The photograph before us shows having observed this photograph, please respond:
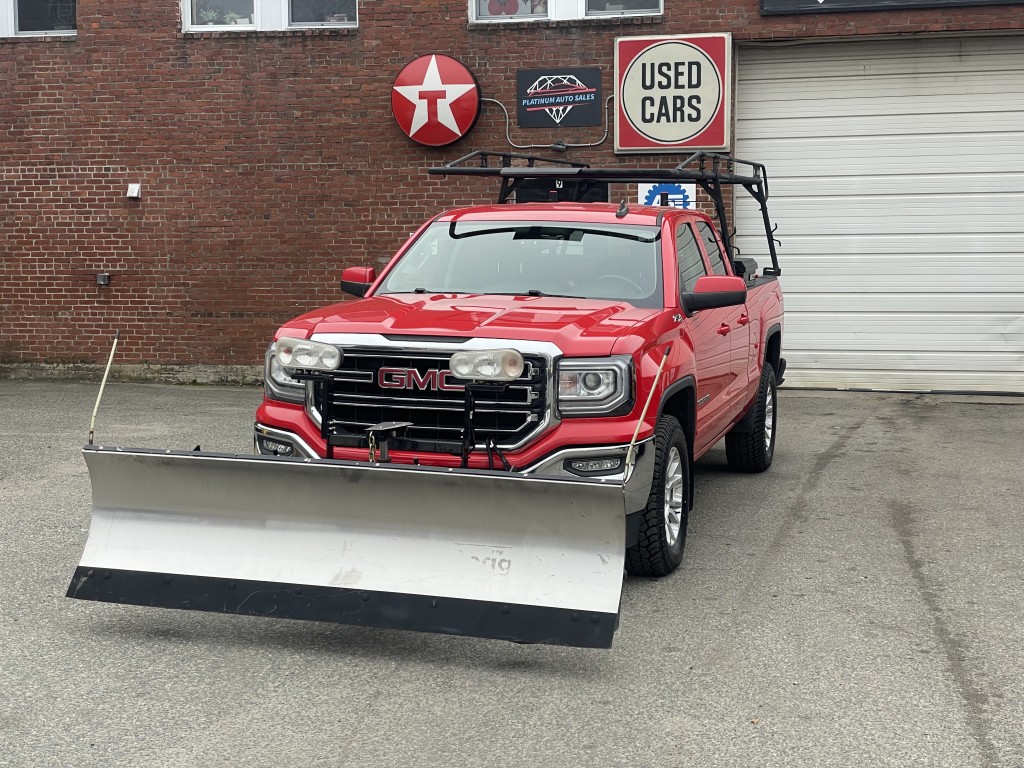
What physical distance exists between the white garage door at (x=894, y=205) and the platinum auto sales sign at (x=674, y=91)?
574 mm

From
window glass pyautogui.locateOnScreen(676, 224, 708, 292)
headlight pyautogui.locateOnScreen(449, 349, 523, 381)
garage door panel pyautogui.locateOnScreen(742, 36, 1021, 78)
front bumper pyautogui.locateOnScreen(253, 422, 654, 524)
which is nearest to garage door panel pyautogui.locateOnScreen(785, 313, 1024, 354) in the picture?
garage door panel pyautogui.locateOnScreen(742, 36, 1021, 78)

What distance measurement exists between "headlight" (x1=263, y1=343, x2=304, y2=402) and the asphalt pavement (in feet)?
3.67

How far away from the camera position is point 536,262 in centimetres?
724

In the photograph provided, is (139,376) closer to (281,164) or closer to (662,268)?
(281,164)

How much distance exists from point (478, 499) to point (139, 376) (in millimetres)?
11068

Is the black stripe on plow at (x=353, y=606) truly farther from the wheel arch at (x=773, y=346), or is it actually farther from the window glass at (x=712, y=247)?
the wheel arch at (x=773, y=346)

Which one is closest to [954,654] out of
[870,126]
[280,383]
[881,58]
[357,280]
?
[280,383]

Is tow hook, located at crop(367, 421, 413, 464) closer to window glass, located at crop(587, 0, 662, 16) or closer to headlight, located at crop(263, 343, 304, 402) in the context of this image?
headlight, located at crop(263, 343, 304, 402)

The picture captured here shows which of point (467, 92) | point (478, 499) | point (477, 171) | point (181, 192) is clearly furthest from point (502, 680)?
point (181, 192)

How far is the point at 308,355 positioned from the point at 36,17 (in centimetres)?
1123

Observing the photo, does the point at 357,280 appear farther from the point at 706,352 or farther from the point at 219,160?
the point at 219,160

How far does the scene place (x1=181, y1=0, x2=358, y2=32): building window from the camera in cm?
1484

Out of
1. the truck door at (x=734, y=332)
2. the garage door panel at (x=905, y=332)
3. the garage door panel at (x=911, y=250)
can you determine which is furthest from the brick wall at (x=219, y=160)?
the truck door at (x=734, y=332)

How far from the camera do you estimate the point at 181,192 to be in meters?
15.1
